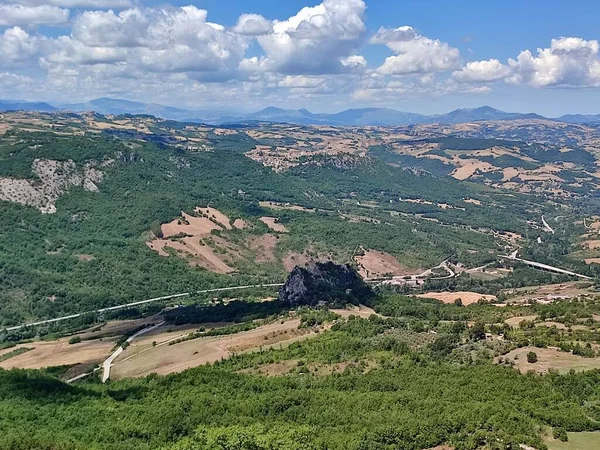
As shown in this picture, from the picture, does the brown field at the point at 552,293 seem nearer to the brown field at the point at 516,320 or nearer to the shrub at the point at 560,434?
the brown field at the point at 516,320

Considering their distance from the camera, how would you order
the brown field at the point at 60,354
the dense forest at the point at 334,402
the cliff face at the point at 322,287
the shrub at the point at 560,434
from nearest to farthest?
the shrub at the point at 560,434 < the dense forest at the point at 334,402 < the brown field at the point at 60,354 < the cliff face at the point at 322,287

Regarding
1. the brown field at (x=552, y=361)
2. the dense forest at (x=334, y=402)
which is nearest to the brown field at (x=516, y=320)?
the dense forest at (x=334, y=402)

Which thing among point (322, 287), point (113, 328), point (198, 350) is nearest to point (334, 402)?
point (198, 350)

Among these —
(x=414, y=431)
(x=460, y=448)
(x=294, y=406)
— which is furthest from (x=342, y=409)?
(x=460, y=448)

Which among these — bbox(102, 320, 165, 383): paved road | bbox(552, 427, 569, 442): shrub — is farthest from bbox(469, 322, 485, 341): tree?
bbox(102, 320, 165, 383): paved road

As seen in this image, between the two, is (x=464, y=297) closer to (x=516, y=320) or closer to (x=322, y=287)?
(x=322, y=287)

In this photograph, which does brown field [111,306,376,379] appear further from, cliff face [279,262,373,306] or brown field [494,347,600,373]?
brown field [494,347,600,373]

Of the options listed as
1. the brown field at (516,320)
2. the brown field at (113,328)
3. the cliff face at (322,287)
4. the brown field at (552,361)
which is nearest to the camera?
the brown field at (552,361)
